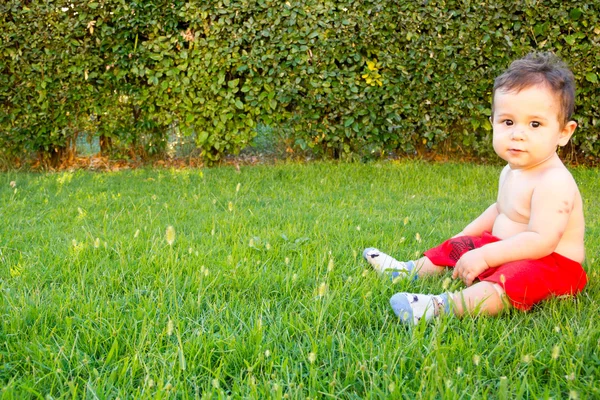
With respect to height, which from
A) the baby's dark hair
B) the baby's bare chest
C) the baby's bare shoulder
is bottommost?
the baby's bare chest

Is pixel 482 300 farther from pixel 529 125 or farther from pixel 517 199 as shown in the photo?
pixel 529 125

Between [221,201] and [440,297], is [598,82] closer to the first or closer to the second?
[221,201]

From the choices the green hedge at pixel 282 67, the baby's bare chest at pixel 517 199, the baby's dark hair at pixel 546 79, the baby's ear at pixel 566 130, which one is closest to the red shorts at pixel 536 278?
the baby's bare chest at pixel 517 199

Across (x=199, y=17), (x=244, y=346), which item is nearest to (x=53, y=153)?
(x=199, y=17)

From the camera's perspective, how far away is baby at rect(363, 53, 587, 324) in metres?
2.42

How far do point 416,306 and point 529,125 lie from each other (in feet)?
3.17

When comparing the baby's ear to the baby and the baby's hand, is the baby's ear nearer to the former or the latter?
the baby

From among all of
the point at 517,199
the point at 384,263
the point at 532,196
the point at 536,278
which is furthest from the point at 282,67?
the point at 536,278

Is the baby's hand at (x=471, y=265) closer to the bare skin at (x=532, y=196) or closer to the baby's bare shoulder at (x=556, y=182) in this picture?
the bare skin at (x=532, y=196)

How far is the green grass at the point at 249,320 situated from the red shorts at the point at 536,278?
2.4 inches

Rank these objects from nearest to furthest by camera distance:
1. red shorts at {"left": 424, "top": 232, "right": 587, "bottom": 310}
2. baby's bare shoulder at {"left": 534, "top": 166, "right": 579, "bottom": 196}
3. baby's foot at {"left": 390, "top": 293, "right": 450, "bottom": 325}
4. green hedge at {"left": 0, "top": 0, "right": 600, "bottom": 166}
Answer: baby's foot at {"left": 390, "top": 293, "right": 450, "bottom": 325} < red shorts at {"left": 424, "top": 232, "right": 587, "bottom": 310} < baby's bare shoulder at {"left": 534, "top": 166, "right": 579, "bottom": 196} < green hedge at {"left": 0, "top": 0, "right": 600, "bottom": 166}

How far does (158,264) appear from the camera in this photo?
2.88 meters

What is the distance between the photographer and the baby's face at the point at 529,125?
251 centimetres

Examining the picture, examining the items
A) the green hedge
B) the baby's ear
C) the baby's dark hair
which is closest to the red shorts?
the baby's ear
